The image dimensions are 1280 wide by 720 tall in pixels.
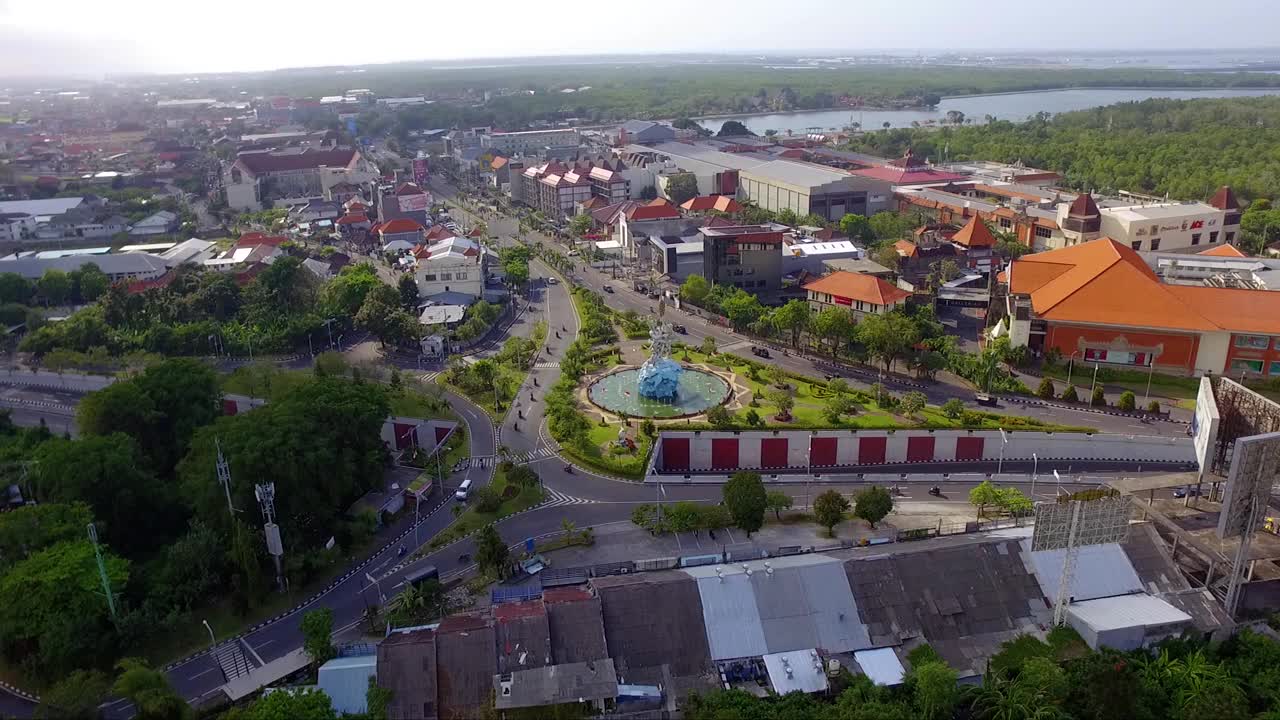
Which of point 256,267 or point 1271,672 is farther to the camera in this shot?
point 256,267

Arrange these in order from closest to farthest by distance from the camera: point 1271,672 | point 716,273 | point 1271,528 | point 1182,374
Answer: point 1271,672 → point 1271,528 → point 1182,374 → point 716,273

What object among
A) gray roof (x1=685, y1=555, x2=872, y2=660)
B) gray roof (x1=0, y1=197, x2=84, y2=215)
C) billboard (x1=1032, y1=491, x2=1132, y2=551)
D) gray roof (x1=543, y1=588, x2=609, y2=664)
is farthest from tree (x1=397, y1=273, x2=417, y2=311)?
gray roof (x1=0, y1=197, x2=84, y2=215)

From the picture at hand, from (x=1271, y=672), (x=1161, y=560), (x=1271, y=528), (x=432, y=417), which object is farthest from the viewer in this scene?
(x=432, y=417)

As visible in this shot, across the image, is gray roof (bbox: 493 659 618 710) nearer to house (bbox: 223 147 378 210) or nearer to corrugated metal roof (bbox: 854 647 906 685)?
corrugated metal roof (bbox: 854 647 906 685)

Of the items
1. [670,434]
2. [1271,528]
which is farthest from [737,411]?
[1271,528]

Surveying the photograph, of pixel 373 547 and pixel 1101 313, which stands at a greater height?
pixel 1101 313

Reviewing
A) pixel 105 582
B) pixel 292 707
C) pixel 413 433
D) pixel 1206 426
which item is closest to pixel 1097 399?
pixel 1206 426

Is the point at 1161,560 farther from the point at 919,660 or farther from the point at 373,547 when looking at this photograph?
the point at 373,547

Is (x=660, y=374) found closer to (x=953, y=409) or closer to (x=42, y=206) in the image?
(x=953, y=409)
